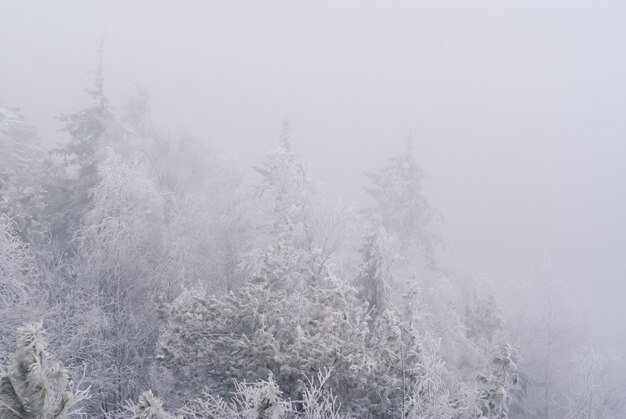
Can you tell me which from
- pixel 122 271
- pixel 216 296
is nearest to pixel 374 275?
pixel 216 296

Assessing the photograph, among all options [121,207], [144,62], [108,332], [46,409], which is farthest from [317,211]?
[144,62]

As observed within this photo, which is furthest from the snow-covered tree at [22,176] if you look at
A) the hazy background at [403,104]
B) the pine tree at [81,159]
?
the hazy background at [403,104]

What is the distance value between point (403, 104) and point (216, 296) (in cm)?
9853

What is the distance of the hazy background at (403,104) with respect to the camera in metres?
76.9

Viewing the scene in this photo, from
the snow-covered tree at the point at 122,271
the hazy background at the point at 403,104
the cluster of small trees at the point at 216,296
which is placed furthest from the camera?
the hazy background at the point at 403,104

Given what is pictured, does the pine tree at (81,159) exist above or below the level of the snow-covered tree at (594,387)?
above

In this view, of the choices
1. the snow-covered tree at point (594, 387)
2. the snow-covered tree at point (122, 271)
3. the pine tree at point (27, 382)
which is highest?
the pine tree at point (27, 382)

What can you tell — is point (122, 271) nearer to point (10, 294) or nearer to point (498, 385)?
point (10, 294)

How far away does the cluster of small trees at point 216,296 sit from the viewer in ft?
33.3

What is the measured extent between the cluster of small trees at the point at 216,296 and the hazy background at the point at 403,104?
23993mm

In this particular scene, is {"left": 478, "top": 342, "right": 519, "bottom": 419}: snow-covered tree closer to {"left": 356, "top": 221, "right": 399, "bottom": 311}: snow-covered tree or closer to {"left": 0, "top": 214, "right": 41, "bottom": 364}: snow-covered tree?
{"left": 356, "top": 221, "right": 399, "bottom": 311}: snow-covered tree

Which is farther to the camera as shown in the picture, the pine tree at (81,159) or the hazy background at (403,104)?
the hazy background at (403,104)

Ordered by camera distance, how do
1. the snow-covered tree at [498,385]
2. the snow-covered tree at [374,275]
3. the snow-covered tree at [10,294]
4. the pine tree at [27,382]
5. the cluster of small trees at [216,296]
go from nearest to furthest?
the pine tree at [27,382] < the cluster of small trees at [216,296] < the snow-covered tree at [498,385] < the snow-covered tree at [10,294] < the snow-covered tree at [374,275]

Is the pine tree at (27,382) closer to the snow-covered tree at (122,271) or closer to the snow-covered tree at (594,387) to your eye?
the snow-covered tree at (122,271)
